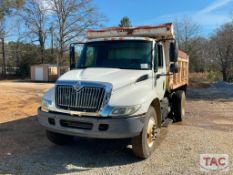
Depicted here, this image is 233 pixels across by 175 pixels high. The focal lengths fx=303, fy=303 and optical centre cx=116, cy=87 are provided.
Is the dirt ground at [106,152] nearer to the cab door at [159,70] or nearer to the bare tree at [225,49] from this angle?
the cab door at [159,70]

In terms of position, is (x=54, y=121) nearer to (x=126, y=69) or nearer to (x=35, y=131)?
(x=126, y=69)

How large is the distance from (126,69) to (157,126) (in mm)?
1309

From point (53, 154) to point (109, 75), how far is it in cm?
190

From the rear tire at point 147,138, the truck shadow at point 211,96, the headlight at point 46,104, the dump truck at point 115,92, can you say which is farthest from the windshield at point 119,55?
the truck shadow at point 211,96

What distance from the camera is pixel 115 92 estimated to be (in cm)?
527

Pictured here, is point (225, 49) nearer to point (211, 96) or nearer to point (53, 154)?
point (211, 96)

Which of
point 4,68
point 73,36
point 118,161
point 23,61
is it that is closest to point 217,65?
point 73,36

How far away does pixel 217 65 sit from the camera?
35.8 metres

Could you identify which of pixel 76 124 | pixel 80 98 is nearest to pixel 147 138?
pixel 76 124

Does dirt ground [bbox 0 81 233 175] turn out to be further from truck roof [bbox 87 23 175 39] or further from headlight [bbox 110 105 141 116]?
truck roof [bbox 87 23 175 39]

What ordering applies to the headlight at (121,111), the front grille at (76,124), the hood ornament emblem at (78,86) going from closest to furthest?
the headlight at (121,111) → the front grille at (76,124) → the hood ornament emblem at (78,86)

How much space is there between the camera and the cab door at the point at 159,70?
642 cm

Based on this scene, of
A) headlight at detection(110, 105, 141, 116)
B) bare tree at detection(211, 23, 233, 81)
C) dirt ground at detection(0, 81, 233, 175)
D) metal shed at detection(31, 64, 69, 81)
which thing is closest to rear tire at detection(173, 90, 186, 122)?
dirt ground at detection(0, 81, 233, 175)

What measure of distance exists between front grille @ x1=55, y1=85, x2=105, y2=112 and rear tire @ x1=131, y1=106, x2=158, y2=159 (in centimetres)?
91
